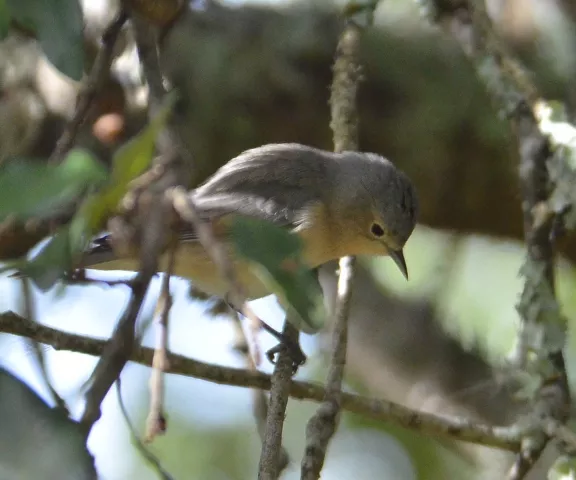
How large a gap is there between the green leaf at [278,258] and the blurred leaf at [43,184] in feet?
0.62

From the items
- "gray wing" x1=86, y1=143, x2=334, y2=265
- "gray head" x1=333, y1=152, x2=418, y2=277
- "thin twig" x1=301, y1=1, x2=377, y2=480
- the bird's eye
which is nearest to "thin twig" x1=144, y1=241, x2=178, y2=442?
"thin twig" x1=301, y1=1, x2=377, y2=480

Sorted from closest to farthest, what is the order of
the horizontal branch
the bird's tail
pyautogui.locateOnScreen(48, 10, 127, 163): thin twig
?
pyautogui.locateOnScreen(48, 10, 127, 163): thin twig, the horizontal branch, the bird's tail

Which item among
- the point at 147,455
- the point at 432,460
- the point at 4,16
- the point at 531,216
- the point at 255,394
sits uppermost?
the point at 4,16

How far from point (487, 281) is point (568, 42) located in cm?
148

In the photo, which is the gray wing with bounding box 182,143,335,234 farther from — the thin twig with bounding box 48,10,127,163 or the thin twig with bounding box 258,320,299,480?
the thin twig with bounding box 48,10,127,163

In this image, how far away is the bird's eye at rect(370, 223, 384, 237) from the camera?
348 centimetres

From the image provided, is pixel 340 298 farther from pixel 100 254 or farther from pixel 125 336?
pixel 125 336

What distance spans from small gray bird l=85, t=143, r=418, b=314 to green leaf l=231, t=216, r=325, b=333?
1.91 m

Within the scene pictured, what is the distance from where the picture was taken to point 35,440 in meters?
0.98

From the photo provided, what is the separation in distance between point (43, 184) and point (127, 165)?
0.36 feet

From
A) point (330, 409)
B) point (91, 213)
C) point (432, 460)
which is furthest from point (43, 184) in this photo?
point (432, 460)

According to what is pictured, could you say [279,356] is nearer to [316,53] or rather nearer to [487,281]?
[316,53]

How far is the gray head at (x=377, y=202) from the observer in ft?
11.1

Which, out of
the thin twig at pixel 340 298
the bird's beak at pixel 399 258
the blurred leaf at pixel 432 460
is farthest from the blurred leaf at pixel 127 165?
the blurred leaf at pixel 432 460
